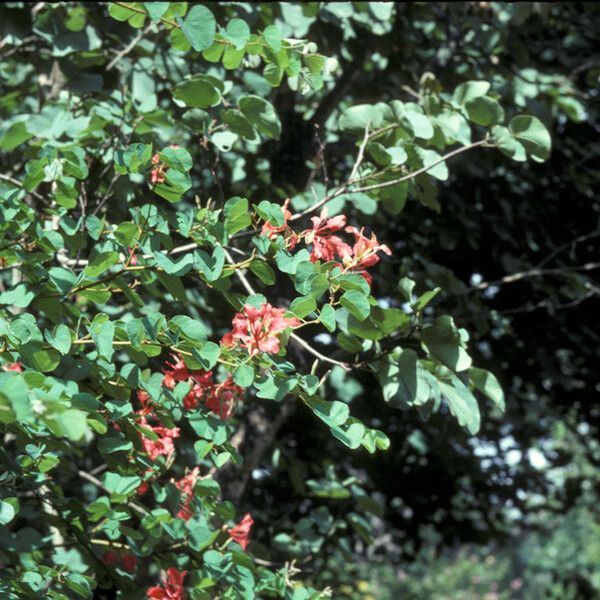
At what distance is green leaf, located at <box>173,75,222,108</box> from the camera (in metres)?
1.76

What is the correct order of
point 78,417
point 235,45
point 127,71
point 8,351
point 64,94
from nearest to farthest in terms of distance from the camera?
1. point 78,417
2. point 8,351
3. point 235,45
4. point 64,94
5. point 127,71

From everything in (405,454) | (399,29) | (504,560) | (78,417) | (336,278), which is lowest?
(504,560)

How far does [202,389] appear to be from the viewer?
1664 millimetres

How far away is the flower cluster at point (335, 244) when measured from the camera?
152 cm

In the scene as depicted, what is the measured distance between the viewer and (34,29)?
239cm

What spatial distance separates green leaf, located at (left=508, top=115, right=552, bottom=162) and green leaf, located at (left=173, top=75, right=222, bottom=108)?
2.11 ft

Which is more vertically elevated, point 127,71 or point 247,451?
point 127,71

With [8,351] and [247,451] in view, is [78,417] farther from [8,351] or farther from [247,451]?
[247,451]

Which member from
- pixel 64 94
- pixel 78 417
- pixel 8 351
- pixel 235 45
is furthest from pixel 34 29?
pixel 78 417

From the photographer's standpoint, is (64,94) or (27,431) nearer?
(27,431)

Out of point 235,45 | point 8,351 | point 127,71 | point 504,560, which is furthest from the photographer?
point 504,560

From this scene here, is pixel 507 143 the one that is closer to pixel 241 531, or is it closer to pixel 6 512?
pixel 241 531

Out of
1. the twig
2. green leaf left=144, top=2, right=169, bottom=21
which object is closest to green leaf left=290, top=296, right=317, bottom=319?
green leaf left=144, top=2, right=169, bottom=21

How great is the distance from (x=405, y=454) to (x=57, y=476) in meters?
1.67
